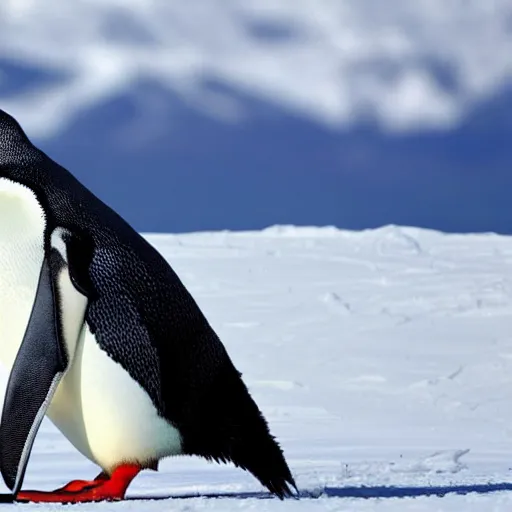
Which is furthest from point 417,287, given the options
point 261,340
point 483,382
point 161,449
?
point 161,449

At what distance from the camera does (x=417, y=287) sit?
14727 millimetres

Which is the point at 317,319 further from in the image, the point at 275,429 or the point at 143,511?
the point at 143,511

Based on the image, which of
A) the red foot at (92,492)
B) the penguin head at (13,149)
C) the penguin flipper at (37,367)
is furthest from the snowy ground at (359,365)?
the penguin head at (13,149)

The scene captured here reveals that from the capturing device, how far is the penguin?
3.32 meters

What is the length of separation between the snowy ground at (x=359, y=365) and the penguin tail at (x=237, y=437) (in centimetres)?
11

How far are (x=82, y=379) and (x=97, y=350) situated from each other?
0.11 m

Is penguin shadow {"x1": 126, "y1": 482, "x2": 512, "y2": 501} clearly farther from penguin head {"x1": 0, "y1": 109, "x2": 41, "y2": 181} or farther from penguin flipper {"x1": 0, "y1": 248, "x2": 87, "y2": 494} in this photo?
penguin head {"x1": 0, "y1": 109, "x2": 41, "y2": 181}

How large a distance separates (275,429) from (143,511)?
16.1ft

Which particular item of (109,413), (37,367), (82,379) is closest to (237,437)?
(109,413)

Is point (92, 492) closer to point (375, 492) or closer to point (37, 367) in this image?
point (37, 367)

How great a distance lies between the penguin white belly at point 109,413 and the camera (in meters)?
3.34

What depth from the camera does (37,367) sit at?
3311mm

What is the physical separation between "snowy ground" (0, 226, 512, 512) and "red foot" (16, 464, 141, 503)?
14cm

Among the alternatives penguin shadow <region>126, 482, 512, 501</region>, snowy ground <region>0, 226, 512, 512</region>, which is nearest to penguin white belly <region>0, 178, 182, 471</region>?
snowy ground <region>0, 226, 512, 512</region>
